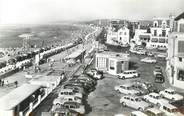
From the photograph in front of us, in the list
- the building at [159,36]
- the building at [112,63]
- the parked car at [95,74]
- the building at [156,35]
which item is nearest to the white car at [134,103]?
the parked car at [95,74]

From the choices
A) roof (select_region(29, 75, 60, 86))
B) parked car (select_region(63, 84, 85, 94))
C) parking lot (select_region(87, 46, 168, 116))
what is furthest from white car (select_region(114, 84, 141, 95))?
roof (select_region(29, 75, 60, 86))

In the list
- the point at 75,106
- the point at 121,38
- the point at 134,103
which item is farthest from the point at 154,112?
the point at 121,38

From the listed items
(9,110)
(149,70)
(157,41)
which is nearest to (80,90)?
(9,110)

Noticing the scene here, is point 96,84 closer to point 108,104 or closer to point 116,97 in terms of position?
point 116,97

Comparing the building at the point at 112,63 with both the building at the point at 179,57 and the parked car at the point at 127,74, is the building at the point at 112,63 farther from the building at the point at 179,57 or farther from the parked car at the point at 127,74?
the building at the point at 179,57

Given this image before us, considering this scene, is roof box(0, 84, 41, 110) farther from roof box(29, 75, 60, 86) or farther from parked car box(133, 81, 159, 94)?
parked car box(133, 81, 159, 94)
